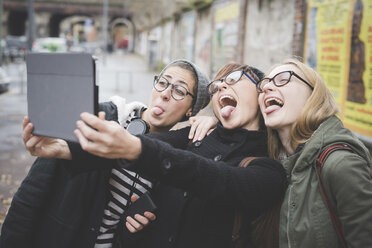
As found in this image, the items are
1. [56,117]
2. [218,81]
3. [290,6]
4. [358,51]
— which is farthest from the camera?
[290,6]

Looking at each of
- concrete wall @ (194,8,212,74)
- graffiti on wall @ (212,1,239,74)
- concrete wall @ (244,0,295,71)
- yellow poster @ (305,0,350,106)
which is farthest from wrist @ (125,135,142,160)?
concrete wall @ (194,8,212,74)

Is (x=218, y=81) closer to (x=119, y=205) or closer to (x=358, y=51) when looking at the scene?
(x=119, y=205)

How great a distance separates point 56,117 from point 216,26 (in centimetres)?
1121

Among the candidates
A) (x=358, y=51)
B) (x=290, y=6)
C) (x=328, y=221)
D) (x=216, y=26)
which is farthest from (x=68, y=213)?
(x=216, y=26)

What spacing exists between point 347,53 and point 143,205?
424cm

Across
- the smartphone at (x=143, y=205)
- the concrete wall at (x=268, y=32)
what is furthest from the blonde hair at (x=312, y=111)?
the concrete wall at (x=268, y=32)

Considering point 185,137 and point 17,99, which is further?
point 17,99

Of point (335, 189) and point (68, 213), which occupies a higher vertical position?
point (335, 189)

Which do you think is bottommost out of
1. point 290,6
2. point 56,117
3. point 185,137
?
point 185,137

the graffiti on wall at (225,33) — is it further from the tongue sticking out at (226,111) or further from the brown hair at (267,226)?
the brown hair at (267,226)

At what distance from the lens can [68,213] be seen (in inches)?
74.2

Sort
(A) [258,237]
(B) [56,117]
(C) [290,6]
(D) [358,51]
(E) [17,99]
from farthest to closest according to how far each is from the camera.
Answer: (E) [17,99], (C) [290,6], (D) [358,51], (A) [258,237], (B) [56,117]

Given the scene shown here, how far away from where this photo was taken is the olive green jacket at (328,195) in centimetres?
143

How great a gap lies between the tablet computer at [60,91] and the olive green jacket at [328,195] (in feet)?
2.85
